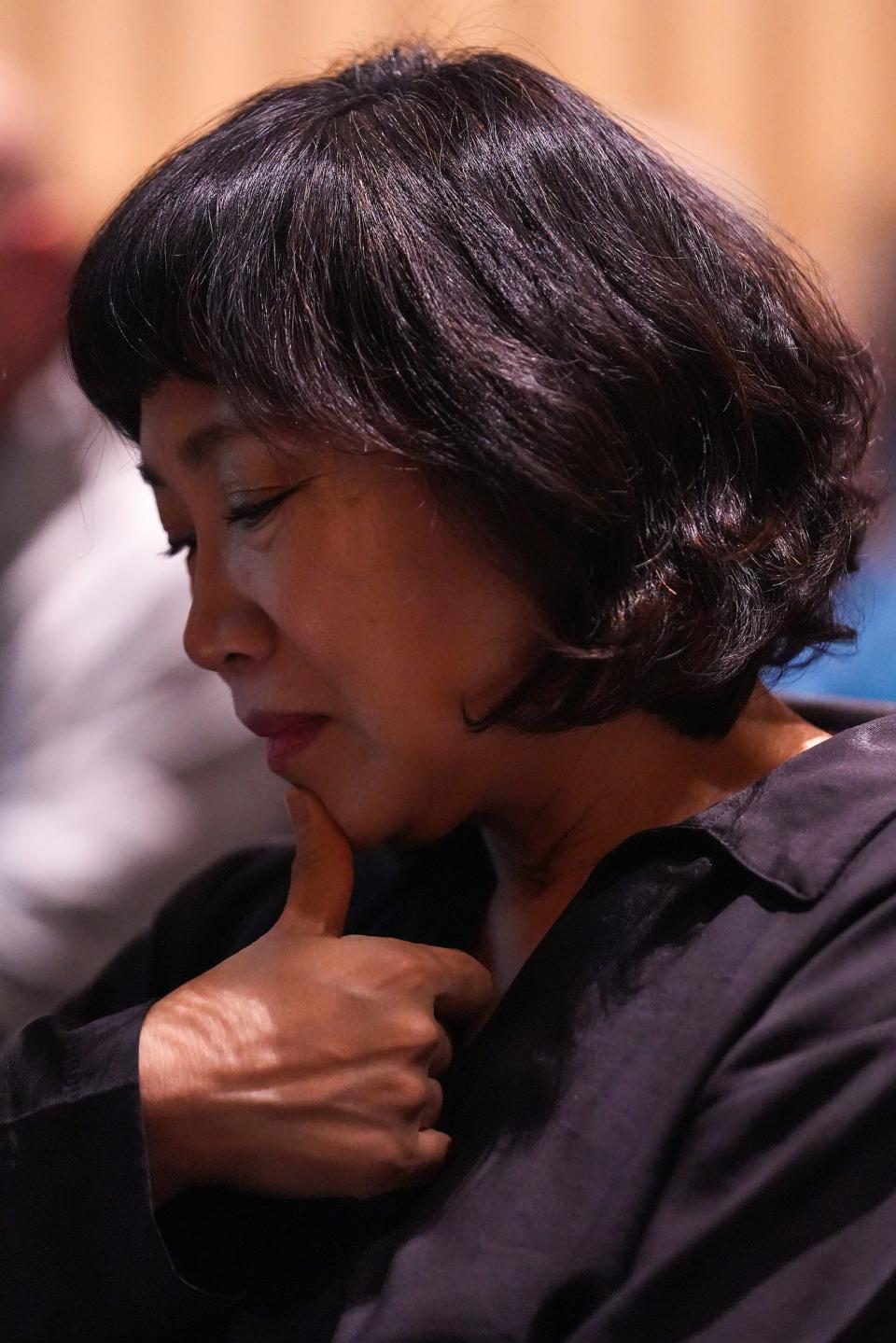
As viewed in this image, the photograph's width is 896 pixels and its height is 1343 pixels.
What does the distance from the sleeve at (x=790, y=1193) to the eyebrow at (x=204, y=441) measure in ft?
1.32

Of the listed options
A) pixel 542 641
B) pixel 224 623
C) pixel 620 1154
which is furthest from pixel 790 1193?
pixel 224 623

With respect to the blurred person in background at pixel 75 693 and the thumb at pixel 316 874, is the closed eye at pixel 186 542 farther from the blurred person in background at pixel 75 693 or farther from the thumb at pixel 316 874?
the blurred person in background at pixel 75 693

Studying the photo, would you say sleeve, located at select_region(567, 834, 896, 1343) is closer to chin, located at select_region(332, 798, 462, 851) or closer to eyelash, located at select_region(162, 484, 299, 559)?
chin, located at select_region(332, 798, 462, 851)

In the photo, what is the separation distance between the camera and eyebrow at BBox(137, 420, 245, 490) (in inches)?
30.1

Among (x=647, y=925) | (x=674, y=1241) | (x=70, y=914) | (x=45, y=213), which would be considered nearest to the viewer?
(x=674, y=1241)

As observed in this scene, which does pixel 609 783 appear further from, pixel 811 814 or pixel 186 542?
pixel 186 542

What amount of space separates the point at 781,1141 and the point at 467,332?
41 centimetres

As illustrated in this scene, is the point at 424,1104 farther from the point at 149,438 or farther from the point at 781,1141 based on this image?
the point at 149,438

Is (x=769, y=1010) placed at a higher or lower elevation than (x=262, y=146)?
lower

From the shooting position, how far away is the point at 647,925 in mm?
755

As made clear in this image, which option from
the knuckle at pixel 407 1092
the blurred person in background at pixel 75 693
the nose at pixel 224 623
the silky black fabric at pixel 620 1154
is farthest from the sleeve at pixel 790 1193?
the blurred person in background at pixel 75 693

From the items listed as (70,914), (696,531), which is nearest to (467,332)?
(696,531)

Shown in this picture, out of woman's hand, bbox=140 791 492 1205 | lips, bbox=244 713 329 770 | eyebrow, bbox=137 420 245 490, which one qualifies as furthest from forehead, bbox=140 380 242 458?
woman's hand, bbox=140 791 492 1205

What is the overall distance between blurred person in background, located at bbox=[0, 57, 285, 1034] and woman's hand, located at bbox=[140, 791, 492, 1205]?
379mm
